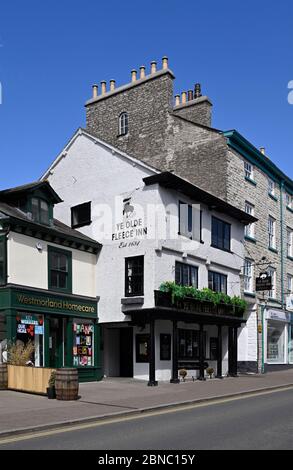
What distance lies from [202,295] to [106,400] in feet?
31.1

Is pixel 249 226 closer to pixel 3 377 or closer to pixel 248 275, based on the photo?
pixel 248 275

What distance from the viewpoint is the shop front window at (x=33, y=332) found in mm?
20562

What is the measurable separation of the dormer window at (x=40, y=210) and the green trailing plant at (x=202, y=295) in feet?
17.8

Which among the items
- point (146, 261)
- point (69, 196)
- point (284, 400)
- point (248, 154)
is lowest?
point (284, 400)

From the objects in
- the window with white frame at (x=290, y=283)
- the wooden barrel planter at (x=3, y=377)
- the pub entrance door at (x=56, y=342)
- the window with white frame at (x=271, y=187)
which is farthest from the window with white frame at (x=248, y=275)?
the wooden barrel planter at (x=3, y=377)

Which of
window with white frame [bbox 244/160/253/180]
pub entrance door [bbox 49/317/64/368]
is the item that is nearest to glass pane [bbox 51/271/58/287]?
pub entrance door [bbox 49/317/64/368]

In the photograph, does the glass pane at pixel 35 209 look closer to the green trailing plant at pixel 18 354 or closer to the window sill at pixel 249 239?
the green trailing plant at pixel 18 354

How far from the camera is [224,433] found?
33.8 ft

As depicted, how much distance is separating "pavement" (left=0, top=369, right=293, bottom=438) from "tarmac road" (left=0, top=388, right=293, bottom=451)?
22.4 inches

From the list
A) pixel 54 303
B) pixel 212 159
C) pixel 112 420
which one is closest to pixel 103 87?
pixel 212 159

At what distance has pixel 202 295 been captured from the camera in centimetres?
2541
